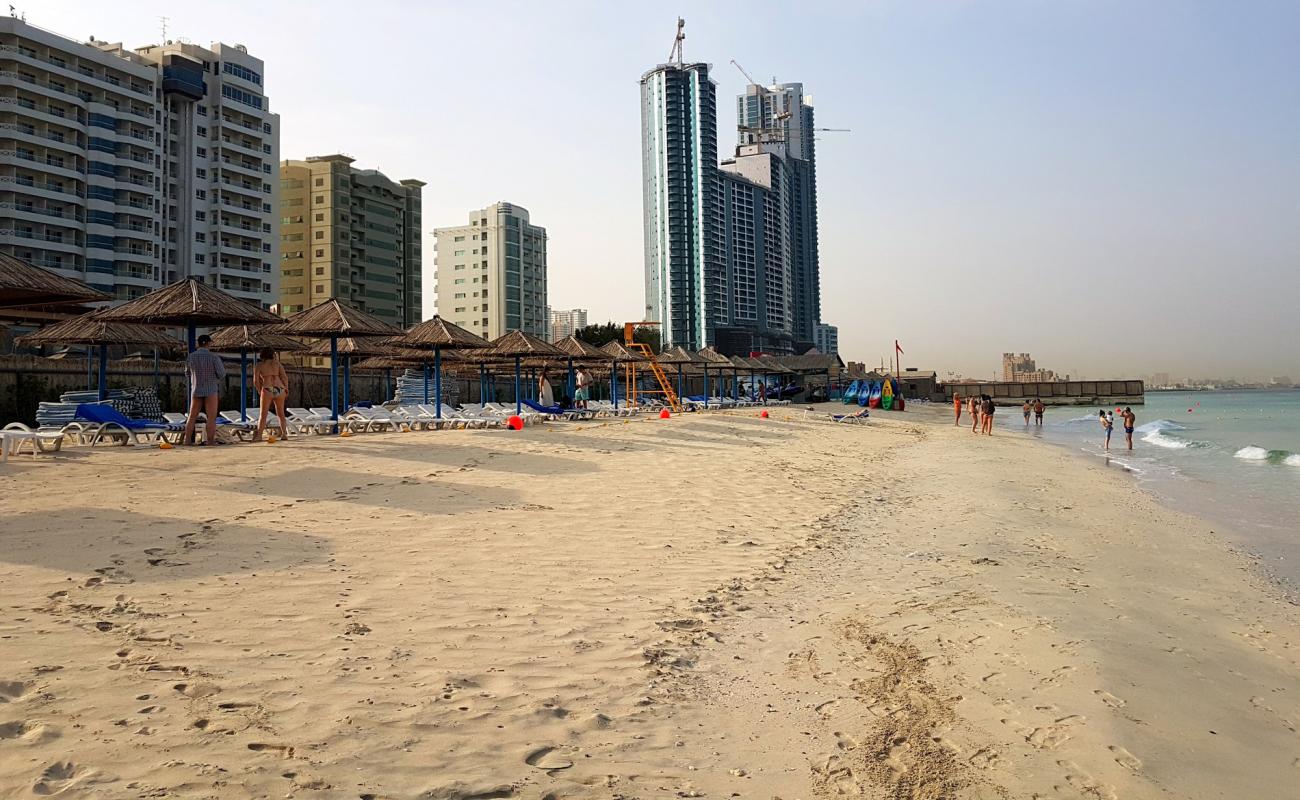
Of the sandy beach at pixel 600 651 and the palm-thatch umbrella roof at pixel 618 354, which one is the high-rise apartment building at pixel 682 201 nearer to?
the palm-thatch umbrella roof at pixel 618 354

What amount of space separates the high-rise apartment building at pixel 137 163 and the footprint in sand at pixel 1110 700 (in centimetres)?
5511

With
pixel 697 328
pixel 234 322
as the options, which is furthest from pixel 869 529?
pixel 697 328

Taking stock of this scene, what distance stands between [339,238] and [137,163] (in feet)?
73.2

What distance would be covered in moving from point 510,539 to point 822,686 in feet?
9.79

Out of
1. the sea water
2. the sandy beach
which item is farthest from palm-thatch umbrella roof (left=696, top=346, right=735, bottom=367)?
the sandy beach

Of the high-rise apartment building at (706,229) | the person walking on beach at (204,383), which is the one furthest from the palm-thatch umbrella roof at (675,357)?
the high-rise apartment building at (706,229)

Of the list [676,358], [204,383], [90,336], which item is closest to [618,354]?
[676,358]

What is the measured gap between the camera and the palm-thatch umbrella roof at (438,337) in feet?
57.0

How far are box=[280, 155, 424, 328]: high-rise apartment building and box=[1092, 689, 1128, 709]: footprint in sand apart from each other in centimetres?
7306

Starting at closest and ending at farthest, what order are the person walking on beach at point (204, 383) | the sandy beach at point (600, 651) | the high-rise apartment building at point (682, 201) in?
1. the sandy beach at point (600, 651)
2. the person walking on beach at point (204, 383)
3. the high-rise apartment building at point (682, 201)

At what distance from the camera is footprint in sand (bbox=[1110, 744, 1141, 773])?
281 centimetres

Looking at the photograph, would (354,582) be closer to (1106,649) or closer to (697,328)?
(1106,649)

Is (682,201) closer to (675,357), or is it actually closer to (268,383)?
(675,357)

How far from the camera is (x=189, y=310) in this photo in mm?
11398
